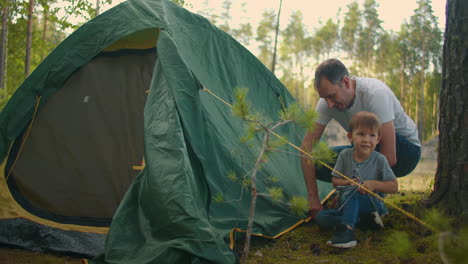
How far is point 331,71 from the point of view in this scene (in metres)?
3.06

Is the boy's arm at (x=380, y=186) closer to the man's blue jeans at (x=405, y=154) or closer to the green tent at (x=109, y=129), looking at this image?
the man's blue jeans at (x=405, y=154)

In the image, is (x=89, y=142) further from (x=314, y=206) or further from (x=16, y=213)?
(x=314, y=206)

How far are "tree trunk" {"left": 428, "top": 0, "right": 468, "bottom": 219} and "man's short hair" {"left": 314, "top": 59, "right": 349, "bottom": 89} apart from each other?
72 cm

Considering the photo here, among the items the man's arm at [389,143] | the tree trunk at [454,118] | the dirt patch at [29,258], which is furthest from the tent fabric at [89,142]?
the tree trunk at [454,118]

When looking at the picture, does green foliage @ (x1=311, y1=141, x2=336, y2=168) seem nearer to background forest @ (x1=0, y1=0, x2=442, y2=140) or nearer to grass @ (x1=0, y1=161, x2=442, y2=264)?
grass @ (x1=0, y1=161, x2=442, y2=264)

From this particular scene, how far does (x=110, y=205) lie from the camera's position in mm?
3178

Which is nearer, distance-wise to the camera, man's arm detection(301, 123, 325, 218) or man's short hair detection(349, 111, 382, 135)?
man's short hair detection(349, 111, 382, 135)

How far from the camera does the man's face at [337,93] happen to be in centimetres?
309

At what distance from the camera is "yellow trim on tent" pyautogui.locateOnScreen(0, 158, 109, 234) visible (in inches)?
120

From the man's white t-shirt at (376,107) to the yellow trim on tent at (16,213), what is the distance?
1.88m

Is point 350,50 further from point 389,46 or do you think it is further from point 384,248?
point 384,248

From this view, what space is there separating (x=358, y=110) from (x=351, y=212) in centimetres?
91

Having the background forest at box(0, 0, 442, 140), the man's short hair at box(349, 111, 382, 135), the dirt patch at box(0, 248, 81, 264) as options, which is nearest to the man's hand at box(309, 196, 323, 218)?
the man's short hair at box(349, 111, 382, 135)

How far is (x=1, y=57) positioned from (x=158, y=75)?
7.33 m
